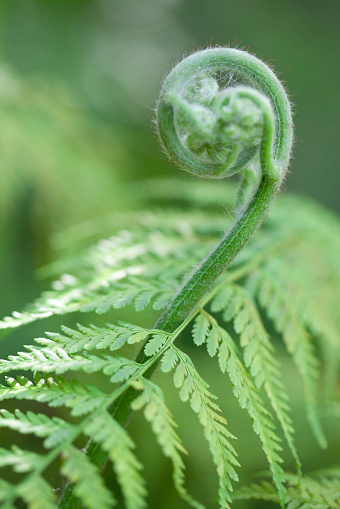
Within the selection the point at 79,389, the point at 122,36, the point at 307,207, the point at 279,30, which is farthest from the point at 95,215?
the point at 279,30

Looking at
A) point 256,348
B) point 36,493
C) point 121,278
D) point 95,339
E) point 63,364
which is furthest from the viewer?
point 121,278

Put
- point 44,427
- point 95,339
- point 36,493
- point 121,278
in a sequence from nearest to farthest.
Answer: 1. point 36,493
2. point 44,427
3. point 95,339
4. point 121,278

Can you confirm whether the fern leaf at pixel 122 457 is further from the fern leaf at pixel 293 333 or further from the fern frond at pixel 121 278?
the fern leaf at pixel 293 333

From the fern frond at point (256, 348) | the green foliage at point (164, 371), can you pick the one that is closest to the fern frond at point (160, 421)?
the green foliage at point (164, 371)

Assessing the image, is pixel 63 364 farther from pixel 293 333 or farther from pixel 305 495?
pixel 293 333

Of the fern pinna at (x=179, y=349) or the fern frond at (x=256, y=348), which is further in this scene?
the fern frond at (x=256, y=348)

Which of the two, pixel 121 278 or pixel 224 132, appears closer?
pixel 224 132

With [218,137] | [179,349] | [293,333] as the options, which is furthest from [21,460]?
[293,333]
